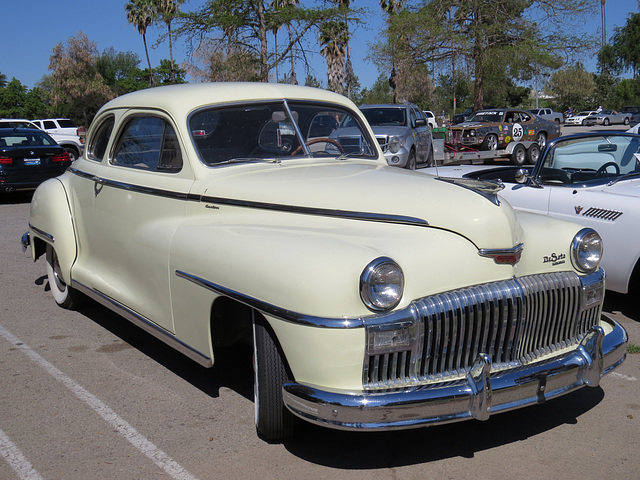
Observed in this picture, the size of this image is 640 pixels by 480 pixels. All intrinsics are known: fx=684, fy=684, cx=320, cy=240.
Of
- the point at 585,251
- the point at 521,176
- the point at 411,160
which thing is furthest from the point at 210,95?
the point at 411,160

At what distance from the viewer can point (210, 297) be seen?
11.6 ft

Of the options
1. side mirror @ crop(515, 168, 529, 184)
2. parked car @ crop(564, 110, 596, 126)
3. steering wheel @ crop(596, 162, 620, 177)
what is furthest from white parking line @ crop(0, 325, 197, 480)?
parked car @ crop(564, 110, 596, 126)

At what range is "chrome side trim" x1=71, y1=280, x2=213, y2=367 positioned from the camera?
372cm

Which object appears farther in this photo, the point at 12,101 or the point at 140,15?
the point at 12,101

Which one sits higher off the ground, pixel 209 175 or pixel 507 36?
pixel 507 36

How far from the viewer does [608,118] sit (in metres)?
50.1

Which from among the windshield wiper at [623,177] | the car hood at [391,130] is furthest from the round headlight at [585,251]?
the car hood at [391,130]

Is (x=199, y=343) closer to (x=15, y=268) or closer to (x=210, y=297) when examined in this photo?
(x=210, y=297)

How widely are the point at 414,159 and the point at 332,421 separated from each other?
11.9 metres

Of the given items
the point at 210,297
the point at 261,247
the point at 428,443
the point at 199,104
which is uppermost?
the point at 199,104

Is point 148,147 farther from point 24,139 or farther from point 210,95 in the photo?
point 24,139

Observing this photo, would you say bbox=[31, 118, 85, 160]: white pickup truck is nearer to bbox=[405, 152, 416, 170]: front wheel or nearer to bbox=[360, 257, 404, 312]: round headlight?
bbox=[405, 152, 416, 170]: front wheel

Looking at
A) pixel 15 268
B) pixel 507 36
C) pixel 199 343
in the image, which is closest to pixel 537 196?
pixel 199 343

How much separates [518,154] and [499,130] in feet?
3.72
